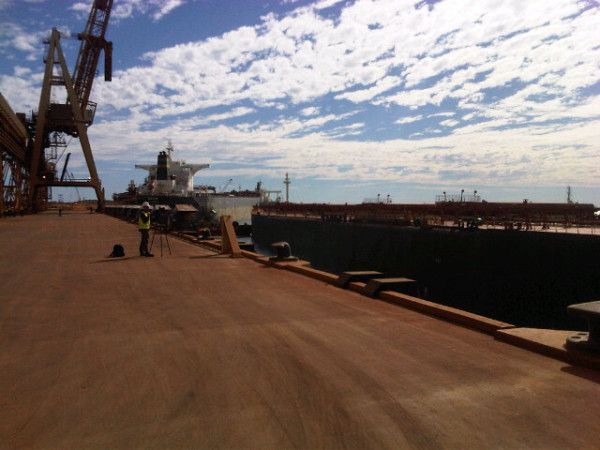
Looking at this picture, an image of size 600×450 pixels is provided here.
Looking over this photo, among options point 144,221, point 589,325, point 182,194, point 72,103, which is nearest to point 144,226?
point 144,221

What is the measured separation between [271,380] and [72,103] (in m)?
51.6

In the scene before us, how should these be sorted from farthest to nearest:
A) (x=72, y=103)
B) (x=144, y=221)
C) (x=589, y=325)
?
(x=72, y=103) < (x=144, y=221) < (x=589, y=325)

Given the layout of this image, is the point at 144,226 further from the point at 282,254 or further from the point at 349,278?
the point at 349,278

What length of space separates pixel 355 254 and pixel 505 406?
27.3 metres

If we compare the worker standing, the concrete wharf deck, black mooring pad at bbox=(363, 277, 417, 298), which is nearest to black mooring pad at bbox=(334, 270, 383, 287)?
black mooring pad at bbox=(363, 277, 417, 298)

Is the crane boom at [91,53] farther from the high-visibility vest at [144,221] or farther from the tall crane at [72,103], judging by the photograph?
the high-visibility vest at [144,221]

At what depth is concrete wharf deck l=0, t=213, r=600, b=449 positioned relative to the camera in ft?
10.6

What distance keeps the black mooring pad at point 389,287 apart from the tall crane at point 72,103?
47889 millimetres

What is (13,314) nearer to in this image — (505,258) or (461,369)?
(461,369)

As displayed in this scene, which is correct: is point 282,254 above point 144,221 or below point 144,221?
below

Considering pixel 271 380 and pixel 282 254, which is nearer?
pixel 271 380

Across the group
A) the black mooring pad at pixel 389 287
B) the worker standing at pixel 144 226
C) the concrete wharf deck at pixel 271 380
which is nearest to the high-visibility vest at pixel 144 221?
the worker standing at pixel 144 226

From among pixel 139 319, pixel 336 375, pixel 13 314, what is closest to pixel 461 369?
pixel 336 375

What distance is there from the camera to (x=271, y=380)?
4.22m
